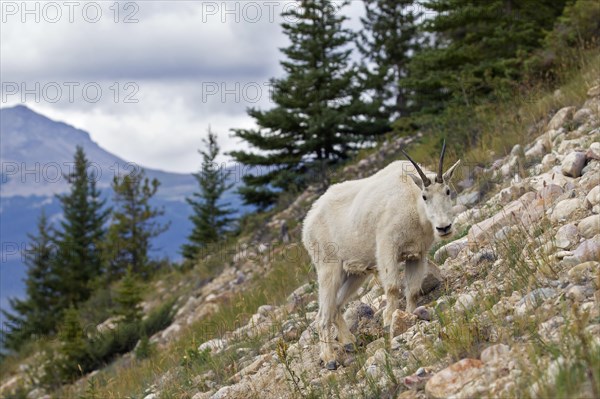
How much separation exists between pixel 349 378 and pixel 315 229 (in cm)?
253

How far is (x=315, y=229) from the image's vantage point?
8.07m

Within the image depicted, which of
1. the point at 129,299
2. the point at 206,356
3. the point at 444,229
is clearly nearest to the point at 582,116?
the point at 444,229

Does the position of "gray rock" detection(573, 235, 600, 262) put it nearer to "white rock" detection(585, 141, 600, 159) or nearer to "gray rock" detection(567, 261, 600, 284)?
"gray rock" detection(567, 261, 600, 284)

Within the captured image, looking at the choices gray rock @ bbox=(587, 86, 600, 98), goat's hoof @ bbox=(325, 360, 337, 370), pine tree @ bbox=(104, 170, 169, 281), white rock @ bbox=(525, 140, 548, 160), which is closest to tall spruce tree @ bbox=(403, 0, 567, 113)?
gray rock @ bbox=(587, 86, 600, 98)

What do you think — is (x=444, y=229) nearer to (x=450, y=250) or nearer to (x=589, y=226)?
(x=589, y=226)

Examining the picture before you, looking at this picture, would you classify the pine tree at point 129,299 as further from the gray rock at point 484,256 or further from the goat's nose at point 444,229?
the goat's nose at point 444,229

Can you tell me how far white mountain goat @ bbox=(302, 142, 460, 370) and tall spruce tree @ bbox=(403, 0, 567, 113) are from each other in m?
9.74

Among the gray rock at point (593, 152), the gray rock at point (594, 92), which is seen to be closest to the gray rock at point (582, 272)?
the gray rock at point (593, 152)

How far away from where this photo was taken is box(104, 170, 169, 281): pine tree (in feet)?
125

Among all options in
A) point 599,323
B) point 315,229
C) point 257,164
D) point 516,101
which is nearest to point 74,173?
point 257,164

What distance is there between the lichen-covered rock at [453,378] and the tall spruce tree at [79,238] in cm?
3612

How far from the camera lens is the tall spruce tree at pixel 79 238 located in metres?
40.8

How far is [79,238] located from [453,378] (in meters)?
41.7

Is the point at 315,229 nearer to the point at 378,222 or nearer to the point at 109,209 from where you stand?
the point at 378,222
